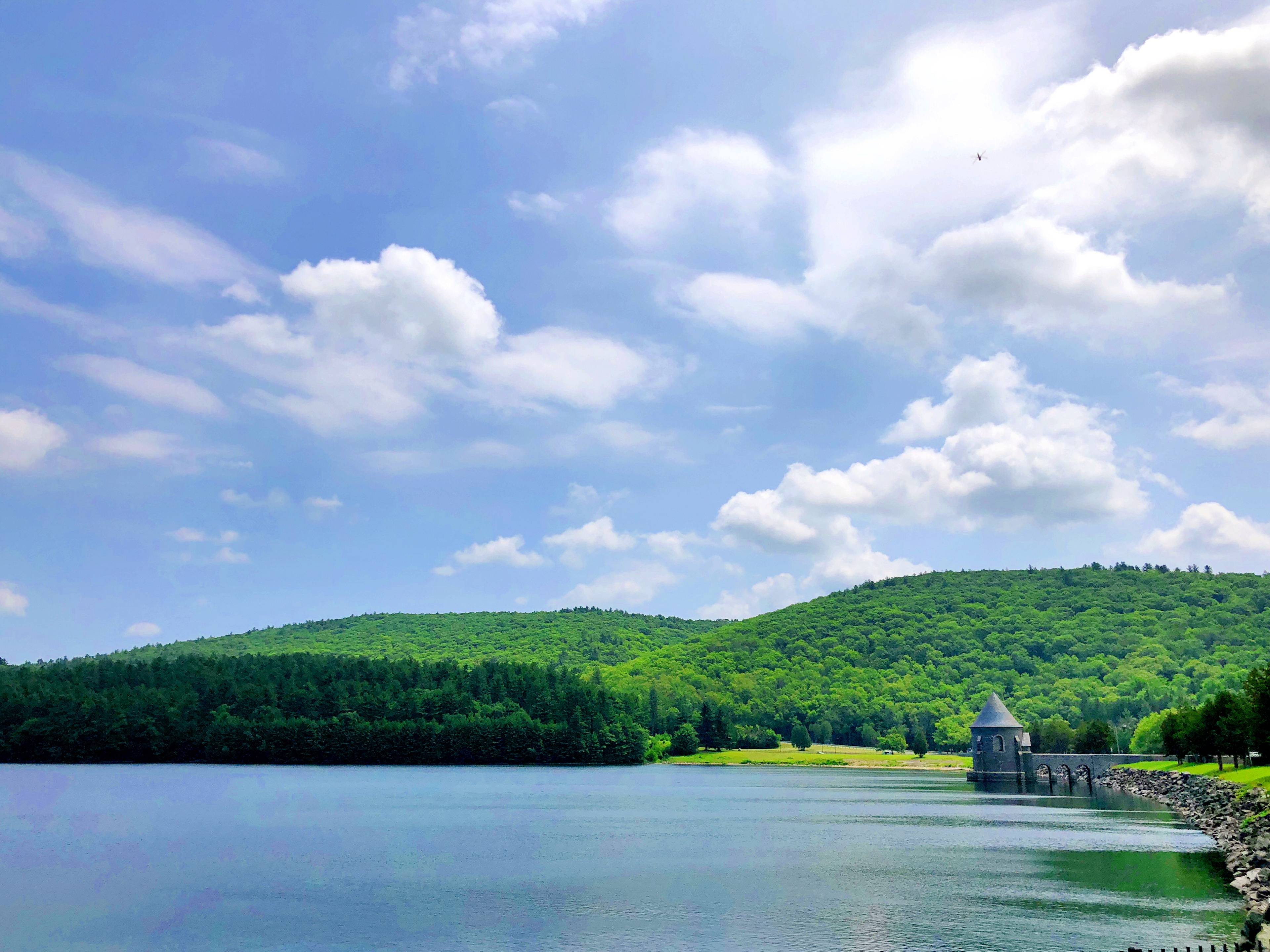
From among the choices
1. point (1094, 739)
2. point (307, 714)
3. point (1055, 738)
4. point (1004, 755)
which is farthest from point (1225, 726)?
point (307, 714)

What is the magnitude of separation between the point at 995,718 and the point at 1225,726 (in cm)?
6041

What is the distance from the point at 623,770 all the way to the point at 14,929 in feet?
470

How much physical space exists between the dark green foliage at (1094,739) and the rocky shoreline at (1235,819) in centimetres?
3837

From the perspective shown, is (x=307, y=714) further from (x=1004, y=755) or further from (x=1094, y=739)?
(x=1094, y=739)

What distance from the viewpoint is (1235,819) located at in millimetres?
64062

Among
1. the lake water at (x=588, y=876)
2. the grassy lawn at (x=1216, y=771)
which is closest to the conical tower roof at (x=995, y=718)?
the grassy lawn at (x=1216, y=771)

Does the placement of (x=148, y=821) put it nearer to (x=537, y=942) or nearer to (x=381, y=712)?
(x=537, y=942)

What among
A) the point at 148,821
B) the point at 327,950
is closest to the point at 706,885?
the point at 327,950

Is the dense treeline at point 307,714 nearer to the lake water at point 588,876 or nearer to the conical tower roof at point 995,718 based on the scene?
the conical tower roof at point 995,718

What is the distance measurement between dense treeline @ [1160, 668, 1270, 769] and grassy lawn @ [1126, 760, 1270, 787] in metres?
1.43

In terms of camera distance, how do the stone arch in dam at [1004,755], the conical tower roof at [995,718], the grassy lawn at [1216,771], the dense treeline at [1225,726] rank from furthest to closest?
1. the conical tower roof at [995,718]
2. the stone arch in dam at [1004,755]
3. the grassy lawn at [1216,771]
4. the dense treeline at [1225,726]

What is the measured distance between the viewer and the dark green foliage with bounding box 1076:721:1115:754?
15962cm

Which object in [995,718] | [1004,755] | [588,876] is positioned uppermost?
[995,718]

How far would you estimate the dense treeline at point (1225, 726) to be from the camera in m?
70.1
